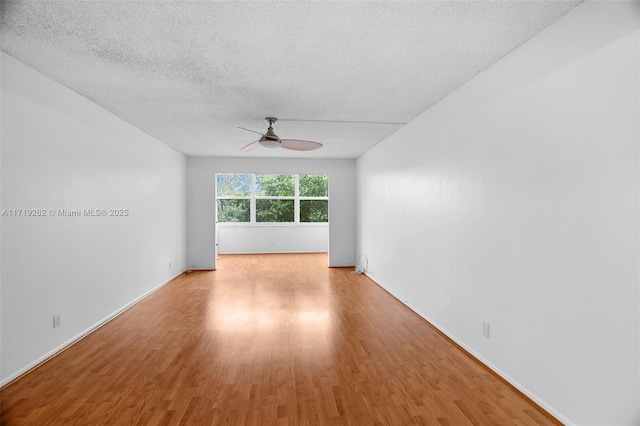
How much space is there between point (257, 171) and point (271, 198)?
2549 millimetres

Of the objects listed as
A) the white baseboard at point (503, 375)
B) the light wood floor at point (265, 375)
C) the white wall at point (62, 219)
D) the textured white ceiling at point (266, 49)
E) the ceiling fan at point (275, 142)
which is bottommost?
the light wood floor at point (265, 375)

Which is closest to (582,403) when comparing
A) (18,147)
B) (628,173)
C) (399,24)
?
(628,173)

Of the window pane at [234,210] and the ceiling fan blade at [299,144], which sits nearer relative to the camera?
the ceiling fan blade at [299,144]

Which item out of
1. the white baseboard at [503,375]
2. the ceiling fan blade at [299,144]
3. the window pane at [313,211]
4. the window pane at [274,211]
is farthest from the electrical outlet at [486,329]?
the window pane at [274,211]

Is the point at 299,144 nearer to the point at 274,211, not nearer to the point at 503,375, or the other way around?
the point at 503,375

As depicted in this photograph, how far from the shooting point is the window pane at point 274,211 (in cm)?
965

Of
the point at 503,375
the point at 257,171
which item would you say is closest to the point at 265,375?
the point at 503,375

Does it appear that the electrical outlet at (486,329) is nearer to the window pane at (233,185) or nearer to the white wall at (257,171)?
the white wall at (257,171)

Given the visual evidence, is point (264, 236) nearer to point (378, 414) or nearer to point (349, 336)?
point (349, 336)

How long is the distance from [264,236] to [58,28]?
7.70m

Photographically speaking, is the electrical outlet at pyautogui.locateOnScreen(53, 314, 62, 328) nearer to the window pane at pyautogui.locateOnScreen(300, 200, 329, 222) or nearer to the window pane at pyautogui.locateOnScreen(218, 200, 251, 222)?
the window pane at pyautogui.locateOnScreen(218, 200, 251, 222)

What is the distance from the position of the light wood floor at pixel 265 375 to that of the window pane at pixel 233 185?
216 inches

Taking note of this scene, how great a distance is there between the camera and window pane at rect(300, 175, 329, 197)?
32.2 feet

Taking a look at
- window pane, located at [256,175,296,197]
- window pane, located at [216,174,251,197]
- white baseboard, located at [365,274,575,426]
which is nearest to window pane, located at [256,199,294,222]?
window pane, located at [256,175,296,197]
